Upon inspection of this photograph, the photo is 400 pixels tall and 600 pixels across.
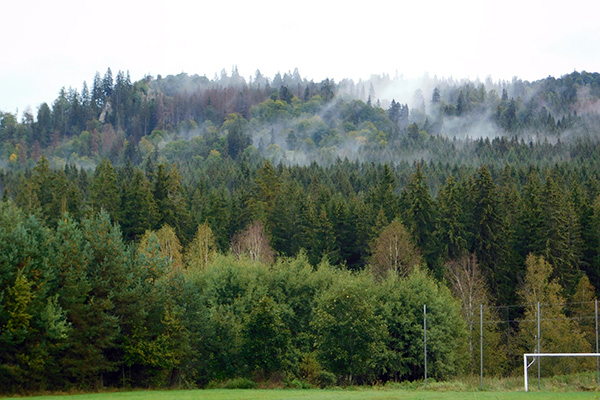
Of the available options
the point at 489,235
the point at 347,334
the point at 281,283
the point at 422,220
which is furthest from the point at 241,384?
the point at 489,235

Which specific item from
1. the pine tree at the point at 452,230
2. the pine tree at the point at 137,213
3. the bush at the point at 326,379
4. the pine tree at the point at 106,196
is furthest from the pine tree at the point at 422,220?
the bush at the point at 326,379

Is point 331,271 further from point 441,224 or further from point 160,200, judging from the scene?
point 160,200

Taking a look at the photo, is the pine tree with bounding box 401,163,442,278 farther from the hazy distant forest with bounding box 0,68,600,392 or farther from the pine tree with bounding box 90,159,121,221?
the pine tree with bounding box 90,159,121,221

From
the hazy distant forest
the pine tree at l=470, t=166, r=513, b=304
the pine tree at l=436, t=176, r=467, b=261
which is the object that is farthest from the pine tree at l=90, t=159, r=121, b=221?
the pine tree at l=470, t=166, r=513, b=304

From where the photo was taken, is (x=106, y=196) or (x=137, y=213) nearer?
(x=137, y=213)

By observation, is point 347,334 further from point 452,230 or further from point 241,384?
point 452,230

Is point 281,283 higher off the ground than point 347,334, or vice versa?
point 281,283

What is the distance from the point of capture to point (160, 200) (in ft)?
285

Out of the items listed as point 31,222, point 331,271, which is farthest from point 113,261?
point 331,271

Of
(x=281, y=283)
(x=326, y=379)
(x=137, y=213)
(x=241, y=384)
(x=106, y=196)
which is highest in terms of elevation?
(x=106, y=196)

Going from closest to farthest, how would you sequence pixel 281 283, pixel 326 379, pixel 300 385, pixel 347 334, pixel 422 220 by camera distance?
pixel 300 385 < pixel 326 379 < pixel 347 334 < pixel 281 283 < pixel 422 220

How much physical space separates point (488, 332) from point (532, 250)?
17.4 meters

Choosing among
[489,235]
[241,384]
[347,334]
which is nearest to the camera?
[241,384]

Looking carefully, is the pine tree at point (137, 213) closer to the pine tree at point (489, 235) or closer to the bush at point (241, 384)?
the pine tree at point (489, 235)
